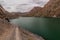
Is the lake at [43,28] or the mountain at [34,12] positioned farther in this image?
the mountain at [34,12]

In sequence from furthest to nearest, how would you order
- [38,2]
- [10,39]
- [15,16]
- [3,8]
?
[38,2]
[3,8]
[15,16]
[10,39]

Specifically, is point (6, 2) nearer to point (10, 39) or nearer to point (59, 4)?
point (10, 39)

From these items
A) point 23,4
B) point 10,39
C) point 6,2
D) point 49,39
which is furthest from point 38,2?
point 10,39

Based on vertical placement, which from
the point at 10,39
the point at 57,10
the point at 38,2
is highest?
the point at 10,39

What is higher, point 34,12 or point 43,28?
point 43,28

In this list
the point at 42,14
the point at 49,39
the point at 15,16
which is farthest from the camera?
the point at 42,14

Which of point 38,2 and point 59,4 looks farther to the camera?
point 59,4

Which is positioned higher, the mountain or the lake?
the lake

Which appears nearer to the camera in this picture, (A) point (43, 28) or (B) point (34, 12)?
(A) point (43, 28)

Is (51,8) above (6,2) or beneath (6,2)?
beneath

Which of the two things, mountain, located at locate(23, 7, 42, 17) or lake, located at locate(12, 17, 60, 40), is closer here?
lake, located at locate(12, 17, 60, 40)

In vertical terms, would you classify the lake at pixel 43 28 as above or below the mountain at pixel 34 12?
above
